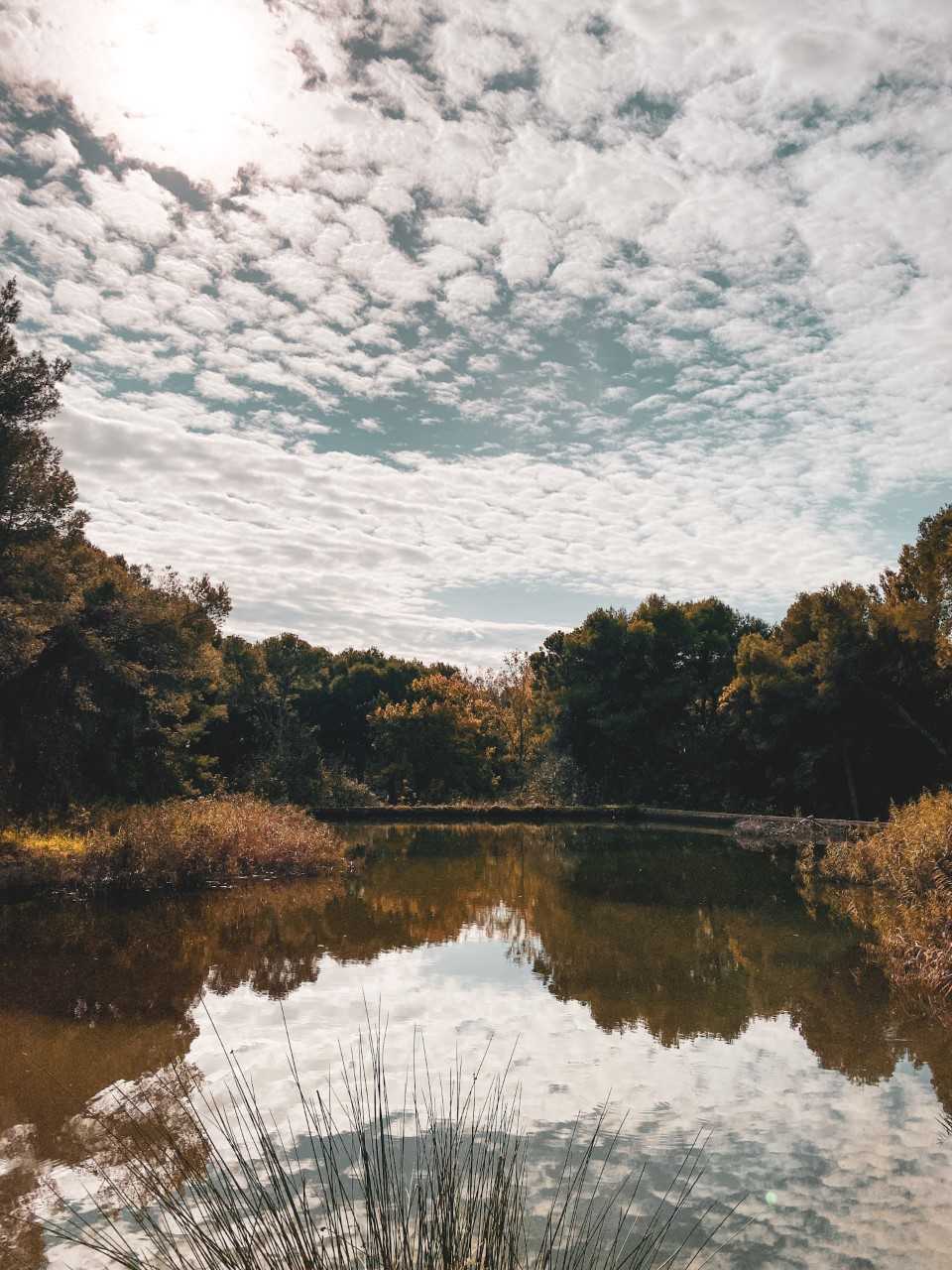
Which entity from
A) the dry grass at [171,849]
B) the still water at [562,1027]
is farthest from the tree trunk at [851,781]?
the dry grass at [171,849]

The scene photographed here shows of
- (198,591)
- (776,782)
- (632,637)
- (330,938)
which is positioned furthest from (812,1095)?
(632,637)

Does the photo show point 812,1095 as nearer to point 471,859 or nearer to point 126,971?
point 126,971

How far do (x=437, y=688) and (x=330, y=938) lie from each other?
36.6 metres

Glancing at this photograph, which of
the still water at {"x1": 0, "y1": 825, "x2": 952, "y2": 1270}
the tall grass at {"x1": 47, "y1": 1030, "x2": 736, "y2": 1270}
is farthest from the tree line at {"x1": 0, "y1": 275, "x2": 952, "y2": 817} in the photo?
the tall grass at {"x1": 47, "y1": 1030, "x2": 736, "y2": 1270}

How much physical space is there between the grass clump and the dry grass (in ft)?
40.3

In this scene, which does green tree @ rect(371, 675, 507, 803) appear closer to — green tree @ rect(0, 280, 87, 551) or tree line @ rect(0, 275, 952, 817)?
tree line @ rect(0, 275, 952, 817)

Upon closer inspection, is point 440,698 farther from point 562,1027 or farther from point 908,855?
point 562,1027

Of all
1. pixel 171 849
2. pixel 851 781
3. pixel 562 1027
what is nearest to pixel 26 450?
pixel 171 849

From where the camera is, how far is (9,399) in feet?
60.4

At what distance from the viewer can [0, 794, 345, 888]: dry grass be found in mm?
17906

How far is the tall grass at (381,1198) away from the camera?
3479 mm

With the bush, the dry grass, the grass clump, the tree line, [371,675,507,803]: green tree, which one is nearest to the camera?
the grass clump

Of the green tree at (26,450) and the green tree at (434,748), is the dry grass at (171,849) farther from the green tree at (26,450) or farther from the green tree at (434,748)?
the green tree at (434,748)

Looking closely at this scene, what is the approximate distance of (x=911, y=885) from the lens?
14984 mm
